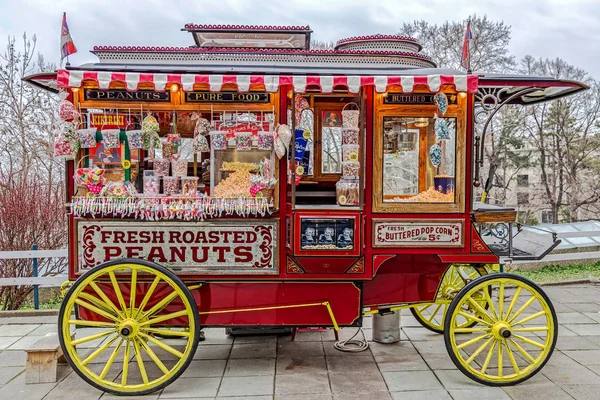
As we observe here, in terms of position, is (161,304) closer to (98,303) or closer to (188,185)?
(98,303)

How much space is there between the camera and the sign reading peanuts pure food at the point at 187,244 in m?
4.14

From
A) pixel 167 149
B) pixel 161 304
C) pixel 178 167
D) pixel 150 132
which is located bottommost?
pixel 161 304

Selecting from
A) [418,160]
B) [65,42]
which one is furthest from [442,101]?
[65,42]

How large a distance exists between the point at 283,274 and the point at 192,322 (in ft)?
2.74

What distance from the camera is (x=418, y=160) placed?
14.9 ft

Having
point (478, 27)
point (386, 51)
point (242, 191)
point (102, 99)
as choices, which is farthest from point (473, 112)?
point (478, 27)

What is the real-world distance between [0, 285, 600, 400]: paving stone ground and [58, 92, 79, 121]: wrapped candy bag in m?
2.21

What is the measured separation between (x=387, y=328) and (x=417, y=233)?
1335mm

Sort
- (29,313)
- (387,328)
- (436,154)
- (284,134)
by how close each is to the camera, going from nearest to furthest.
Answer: (284,134) < (436,154) < (387,328) < (29,313)

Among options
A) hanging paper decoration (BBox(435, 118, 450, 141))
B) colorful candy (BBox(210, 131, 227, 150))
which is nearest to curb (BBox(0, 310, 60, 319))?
colorful candy (BBox(210, 131, 227, 150))

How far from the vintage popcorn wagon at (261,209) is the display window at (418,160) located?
0.04 ft

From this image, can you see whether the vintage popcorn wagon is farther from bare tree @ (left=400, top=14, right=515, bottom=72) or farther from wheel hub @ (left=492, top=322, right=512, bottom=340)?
bare tree @ (left=400, top=14, right=515, bottom=72)

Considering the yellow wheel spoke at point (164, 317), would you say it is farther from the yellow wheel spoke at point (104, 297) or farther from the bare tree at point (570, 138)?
the bare tree at point (570, 138)

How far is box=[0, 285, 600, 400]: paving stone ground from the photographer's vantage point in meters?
3.94
